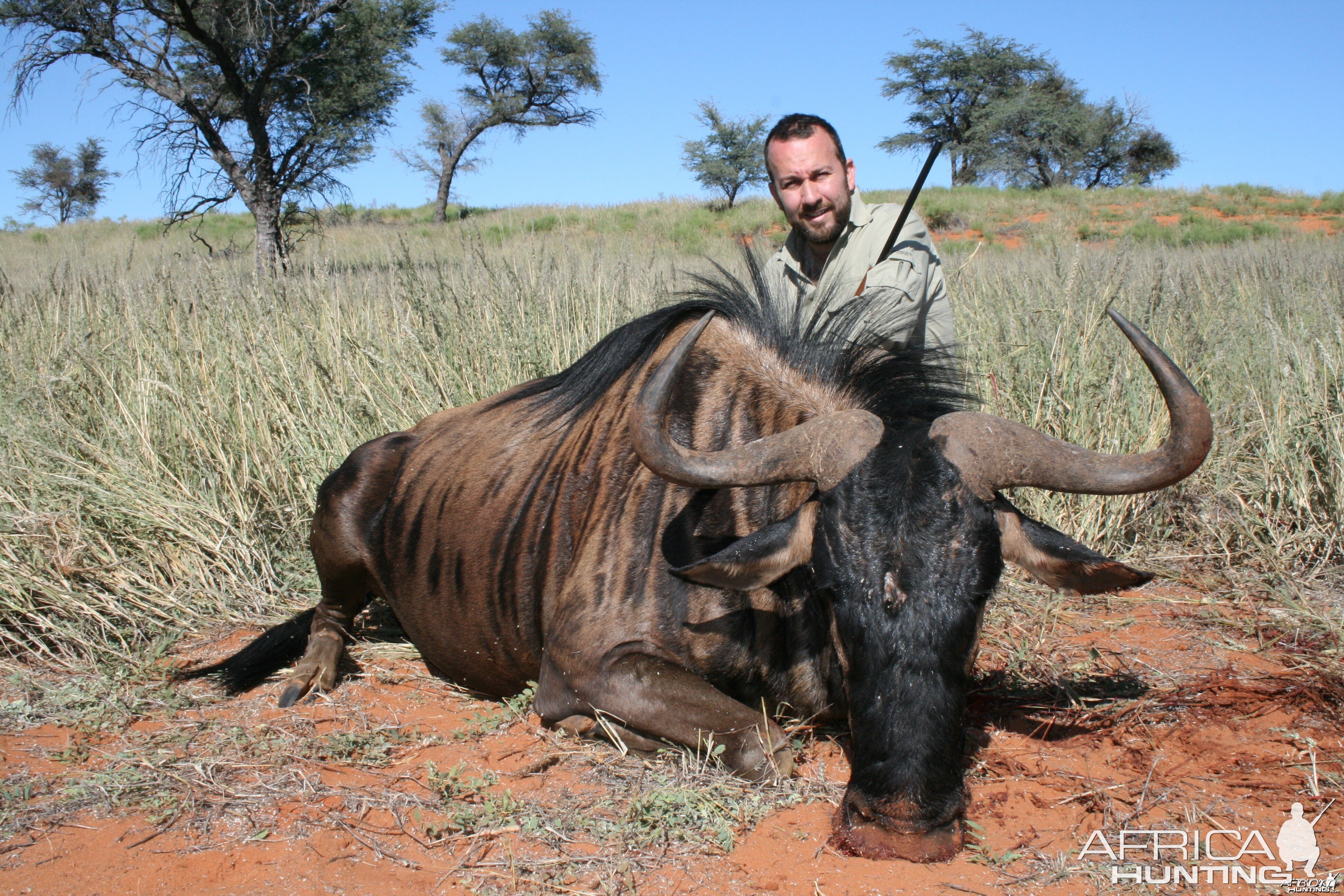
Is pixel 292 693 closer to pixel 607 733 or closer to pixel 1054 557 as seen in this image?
pixel 607 733

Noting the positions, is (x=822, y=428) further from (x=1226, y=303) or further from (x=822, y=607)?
(x=1226, y=303)

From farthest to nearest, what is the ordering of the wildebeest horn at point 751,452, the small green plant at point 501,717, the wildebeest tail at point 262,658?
the wildebeest tail at point 262,658 < the small green plant at point 501,717 < the wildebeest horn at point 751,452

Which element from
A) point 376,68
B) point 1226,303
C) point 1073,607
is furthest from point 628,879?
point 376,68

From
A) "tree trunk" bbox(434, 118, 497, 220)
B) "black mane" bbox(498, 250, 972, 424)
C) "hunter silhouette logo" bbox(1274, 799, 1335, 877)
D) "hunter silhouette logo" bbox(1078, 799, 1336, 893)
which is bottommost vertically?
"hunter silhouette logo" bbox(1078, 799, 1336, 893)

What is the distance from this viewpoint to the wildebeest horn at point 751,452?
238cm

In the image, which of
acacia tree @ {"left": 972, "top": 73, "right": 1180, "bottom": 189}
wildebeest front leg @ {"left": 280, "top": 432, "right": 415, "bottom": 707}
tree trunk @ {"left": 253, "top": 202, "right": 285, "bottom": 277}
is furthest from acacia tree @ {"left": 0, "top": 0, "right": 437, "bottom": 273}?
acacia tree @ {"left": 972, "top": 73, "right": 1180, "bottom": 189}

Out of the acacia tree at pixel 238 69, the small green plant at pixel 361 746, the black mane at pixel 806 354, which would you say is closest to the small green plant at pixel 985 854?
the black mane at pixel 806 354

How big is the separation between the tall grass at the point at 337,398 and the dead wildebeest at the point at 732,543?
921mm

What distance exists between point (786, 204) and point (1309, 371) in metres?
2.86

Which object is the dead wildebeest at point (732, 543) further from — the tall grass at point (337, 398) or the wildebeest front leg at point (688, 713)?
the tall grass at point (337, 398)

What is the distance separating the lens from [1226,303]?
6258 mm

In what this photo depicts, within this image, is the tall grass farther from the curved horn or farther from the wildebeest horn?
the wildebeest horn

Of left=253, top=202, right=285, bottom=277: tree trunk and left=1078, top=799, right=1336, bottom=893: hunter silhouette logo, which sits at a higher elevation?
left=253, top=202, right=285, bottom=277: tree trunk

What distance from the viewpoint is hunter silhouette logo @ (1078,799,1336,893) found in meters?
2.20
